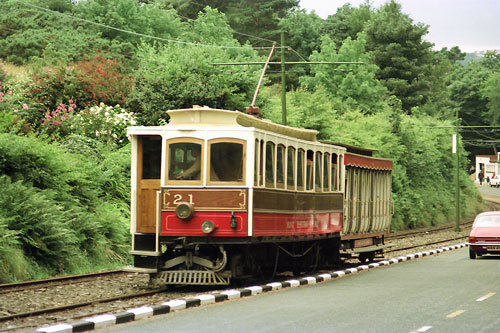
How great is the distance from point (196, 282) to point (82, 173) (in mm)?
7715

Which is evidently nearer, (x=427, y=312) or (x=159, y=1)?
(x=427, y=312)


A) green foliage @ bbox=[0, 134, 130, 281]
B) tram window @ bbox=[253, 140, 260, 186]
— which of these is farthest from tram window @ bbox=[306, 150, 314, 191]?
green foliage @ bbox=[0, 134, 130, 281]

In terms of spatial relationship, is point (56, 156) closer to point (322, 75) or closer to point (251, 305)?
point (251, 305)

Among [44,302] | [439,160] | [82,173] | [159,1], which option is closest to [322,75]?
[439,160]

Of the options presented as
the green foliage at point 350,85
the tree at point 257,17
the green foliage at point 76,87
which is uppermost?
the tree at point 257,17

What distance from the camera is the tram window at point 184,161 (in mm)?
16859

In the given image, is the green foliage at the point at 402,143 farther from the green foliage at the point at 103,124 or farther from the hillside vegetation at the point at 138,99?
the green foliage at the point at 103,124

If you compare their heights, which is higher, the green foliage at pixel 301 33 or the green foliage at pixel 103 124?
the green foliage at pixel 301 33

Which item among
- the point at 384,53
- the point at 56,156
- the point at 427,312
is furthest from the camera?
the point at 384,53

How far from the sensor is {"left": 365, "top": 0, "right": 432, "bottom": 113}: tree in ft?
→ 248

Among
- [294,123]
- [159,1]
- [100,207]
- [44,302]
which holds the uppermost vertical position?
[159,1]

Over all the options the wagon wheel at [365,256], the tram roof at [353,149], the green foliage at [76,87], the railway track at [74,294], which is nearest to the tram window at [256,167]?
the railway track at [74,294]

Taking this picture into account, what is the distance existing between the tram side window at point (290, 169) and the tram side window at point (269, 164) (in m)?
0.96

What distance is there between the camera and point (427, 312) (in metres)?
13.0
